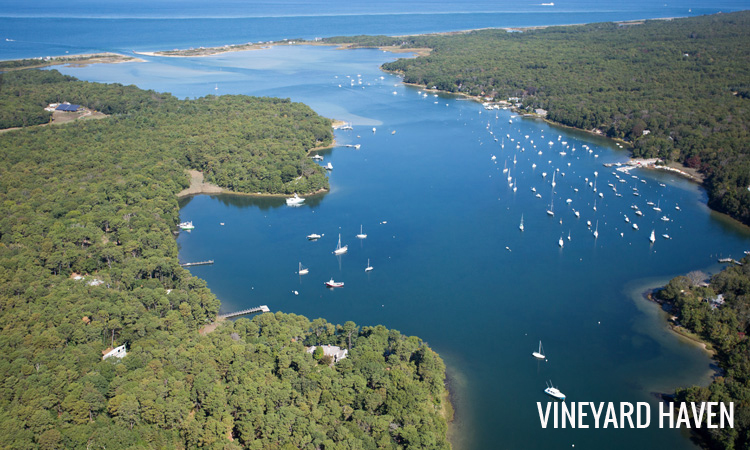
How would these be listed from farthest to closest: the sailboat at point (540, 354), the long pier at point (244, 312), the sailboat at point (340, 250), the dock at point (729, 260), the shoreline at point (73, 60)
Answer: the shoreline at point (73, 60) → the sailboat at point (340, 250) → the dock at point (729, 260) → the long pier at point (244, 312) → the sailboat at point (540, 354)

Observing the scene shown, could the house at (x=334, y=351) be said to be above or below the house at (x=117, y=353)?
below

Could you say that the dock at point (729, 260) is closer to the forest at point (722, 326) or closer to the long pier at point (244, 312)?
the forest at point (722, 326)

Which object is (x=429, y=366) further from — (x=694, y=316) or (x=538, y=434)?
(x=694, y=316)

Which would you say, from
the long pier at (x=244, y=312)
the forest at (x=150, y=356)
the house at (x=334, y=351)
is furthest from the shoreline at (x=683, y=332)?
the long pier at (x=244, y=312)

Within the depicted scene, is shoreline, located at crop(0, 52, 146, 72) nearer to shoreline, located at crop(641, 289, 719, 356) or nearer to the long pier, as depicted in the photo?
the long pier

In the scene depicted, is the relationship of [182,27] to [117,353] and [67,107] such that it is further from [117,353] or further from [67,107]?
[117,353]

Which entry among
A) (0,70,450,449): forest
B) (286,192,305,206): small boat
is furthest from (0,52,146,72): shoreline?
(286,192,305,206): small boat

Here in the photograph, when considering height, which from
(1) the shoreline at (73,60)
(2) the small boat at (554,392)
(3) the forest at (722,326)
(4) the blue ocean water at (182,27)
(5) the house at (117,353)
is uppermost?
(4) the blue ocean water at (182,27)
